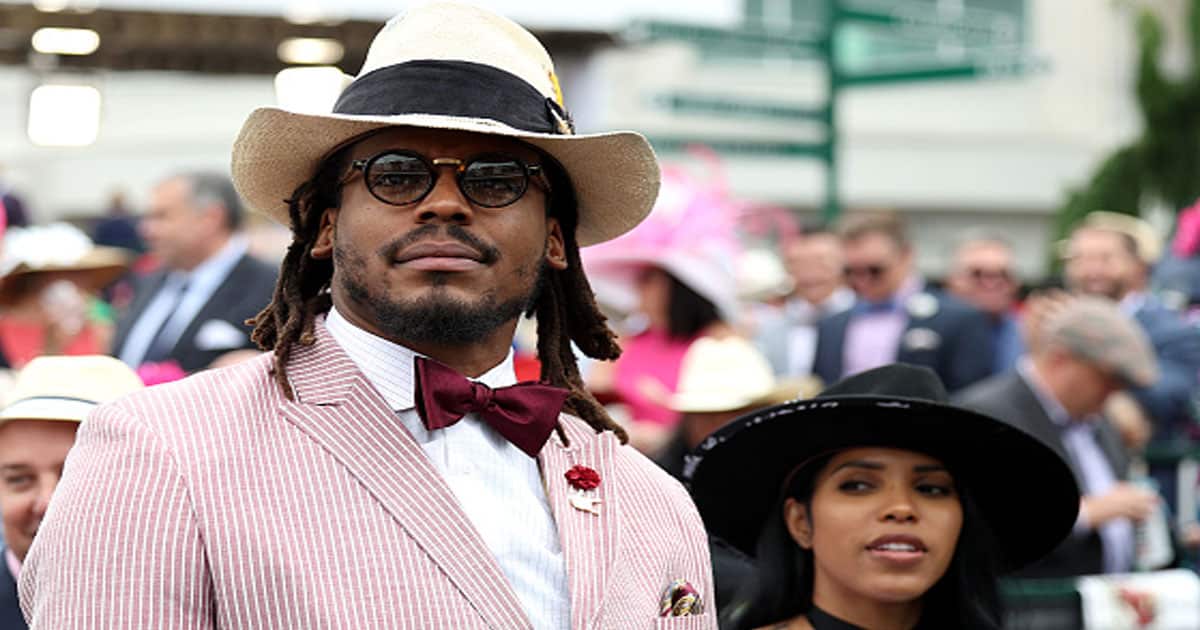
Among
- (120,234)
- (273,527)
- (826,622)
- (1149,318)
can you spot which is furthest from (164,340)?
(120,234)

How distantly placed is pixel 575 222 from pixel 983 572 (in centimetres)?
146

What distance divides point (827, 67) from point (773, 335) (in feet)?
11.0

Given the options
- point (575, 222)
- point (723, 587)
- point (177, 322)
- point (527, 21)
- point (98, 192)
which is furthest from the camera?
point (98, 192)

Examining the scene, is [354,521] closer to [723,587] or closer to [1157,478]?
[723,587]

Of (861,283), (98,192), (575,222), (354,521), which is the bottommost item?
(98,192)

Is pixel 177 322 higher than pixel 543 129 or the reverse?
the reverse

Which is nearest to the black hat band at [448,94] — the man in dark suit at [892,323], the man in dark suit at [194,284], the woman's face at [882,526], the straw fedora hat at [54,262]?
the woman's face at [882,526]

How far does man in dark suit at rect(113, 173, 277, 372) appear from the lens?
284 inches

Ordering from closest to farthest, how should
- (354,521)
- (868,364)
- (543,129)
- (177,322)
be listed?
1. (354,521)
2. (543,129)
3. (177,322)
4. (868,364)

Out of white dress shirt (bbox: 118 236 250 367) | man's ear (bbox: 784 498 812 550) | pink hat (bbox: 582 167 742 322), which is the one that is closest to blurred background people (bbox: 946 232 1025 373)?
pink hat (bbox: 582 167 742 322)

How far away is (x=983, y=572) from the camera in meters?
4.21

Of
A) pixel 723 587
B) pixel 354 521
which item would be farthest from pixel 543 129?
pixel 723 587

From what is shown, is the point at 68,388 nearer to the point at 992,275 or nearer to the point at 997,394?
the point at 997,394

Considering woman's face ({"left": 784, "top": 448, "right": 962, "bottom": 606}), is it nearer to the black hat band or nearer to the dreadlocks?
the dreadlocks
